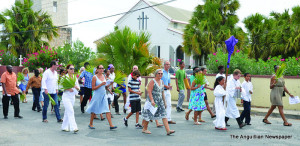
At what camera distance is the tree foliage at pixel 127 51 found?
19.1 metres

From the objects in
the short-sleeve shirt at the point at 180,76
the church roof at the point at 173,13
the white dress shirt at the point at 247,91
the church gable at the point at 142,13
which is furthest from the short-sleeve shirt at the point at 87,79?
the church roof at the point at 173,13

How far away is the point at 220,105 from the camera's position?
28.7 feet

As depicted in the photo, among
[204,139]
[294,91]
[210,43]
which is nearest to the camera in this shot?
[204,139]

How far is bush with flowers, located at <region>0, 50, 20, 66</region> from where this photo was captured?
105ft

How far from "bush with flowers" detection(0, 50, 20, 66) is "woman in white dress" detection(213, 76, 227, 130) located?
2759cm

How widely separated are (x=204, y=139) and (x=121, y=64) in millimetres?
12482

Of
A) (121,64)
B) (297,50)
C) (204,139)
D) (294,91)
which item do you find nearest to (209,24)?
(297,50)

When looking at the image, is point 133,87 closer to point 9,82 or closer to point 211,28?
point 9,82

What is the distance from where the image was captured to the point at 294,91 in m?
13.5

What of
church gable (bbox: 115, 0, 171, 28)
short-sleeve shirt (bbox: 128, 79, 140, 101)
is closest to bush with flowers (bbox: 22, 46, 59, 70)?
church gable (bbox: 115, 0, 171, 28)

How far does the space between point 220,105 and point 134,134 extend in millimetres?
2313

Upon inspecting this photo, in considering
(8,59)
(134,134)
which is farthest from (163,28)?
(134,134)

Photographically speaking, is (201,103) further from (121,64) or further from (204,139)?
(121,64)

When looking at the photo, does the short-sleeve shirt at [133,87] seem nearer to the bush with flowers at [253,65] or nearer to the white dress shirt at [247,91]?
the white dress shirt at [247,91]
